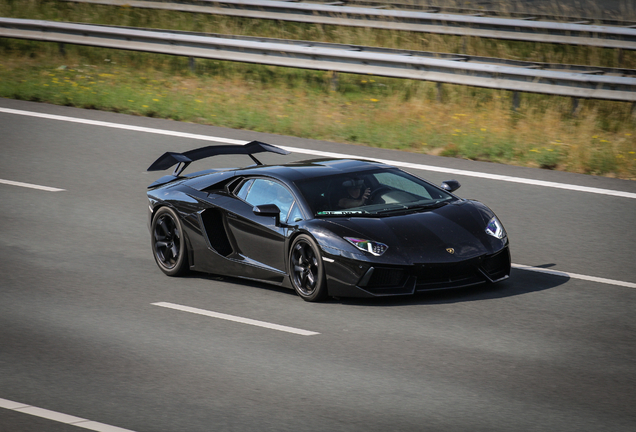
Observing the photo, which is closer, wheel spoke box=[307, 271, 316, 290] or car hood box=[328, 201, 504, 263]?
car hood box=[328, 201, 504, 263]

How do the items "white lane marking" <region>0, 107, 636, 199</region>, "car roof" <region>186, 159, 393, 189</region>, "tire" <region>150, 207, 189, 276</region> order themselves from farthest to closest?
"white lane marking" <region>0, 107, 636, 199</region> → "tire" <region>150, 207, 189, 276</region> → "car roof" <region>186, 159, 393, 189</region>

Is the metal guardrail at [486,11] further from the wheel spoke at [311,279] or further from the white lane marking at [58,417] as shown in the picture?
the white lane marking at [58,417]

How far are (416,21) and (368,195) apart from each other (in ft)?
38.4

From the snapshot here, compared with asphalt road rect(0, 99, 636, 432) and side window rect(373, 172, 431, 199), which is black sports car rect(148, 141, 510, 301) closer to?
side window rect(373, 172, 431, 199)

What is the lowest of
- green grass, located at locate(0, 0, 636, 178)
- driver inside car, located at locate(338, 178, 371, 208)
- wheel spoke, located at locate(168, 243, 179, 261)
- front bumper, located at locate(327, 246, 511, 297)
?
wheel spoke, located at locate(168, 243, 179, 261)

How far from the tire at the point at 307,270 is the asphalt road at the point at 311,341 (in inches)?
5.4

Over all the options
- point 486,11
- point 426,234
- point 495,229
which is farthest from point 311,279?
point 486,11

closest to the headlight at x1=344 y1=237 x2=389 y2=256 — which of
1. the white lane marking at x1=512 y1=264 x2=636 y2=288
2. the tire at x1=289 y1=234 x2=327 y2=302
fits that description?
the tire at x1=289 y1=234 x2=327 y2=302

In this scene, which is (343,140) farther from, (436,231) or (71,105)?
(436,231)

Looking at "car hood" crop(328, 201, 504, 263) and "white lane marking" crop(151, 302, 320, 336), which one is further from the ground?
"car hood" crop(328, 201, 504, 263)

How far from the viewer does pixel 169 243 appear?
396 inches

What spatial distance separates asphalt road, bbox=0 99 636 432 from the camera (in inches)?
238

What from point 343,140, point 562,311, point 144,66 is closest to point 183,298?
point 562,311

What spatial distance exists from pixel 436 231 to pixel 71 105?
36.9ft
